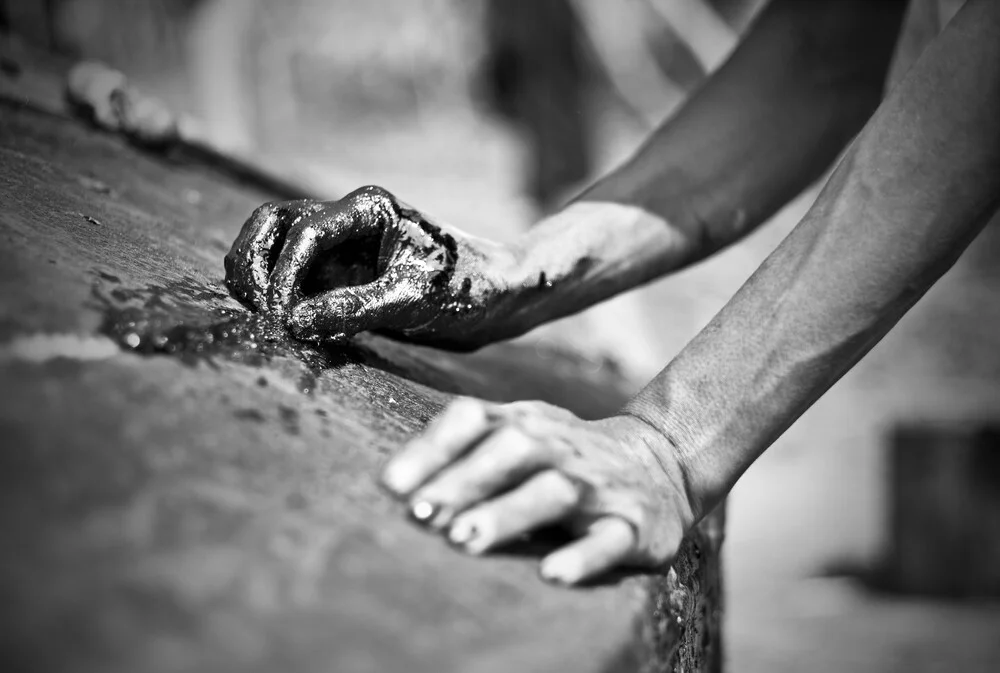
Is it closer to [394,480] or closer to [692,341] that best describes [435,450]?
[394,480]

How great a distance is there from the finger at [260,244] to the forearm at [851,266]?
0.57m

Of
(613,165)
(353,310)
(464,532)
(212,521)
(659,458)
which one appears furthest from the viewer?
(613,165)

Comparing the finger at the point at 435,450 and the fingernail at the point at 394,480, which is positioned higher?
the finger at the point at 435,450

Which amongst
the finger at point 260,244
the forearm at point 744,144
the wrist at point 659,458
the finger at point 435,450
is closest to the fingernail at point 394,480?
the finger at point 435,450

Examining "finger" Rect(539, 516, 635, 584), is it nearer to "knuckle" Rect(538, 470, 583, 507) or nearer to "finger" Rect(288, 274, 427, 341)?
"knuckle" Rect(538, 470, 583, 507)

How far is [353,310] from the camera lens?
1.21 metres

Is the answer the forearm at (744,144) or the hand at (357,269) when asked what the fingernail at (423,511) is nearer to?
the hand at (357,269)

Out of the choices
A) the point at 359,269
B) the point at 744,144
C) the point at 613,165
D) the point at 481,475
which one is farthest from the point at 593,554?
the point at 613,165

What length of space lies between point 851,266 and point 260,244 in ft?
2.77

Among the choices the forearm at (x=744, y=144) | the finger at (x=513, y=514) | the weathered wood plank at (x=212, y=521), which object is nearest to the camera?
the weathered wood plank at (x=212, y=521)

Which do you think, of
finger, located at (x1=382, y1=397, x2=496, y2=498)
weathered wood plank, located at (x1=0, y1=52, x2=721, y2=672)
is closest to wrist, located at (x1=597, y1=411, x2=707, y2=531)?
weathered wood plank, located at (x1=0, y1=52, x2=721, y2=672)

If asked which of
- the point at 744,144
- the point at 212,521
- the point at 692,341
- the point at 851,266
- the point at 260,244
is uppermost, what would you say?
the point at 744,144

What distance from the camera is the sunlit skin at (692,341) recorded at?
0.88 meters

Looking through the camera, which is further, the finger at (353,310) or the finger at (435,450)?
the finger at (353,310)
